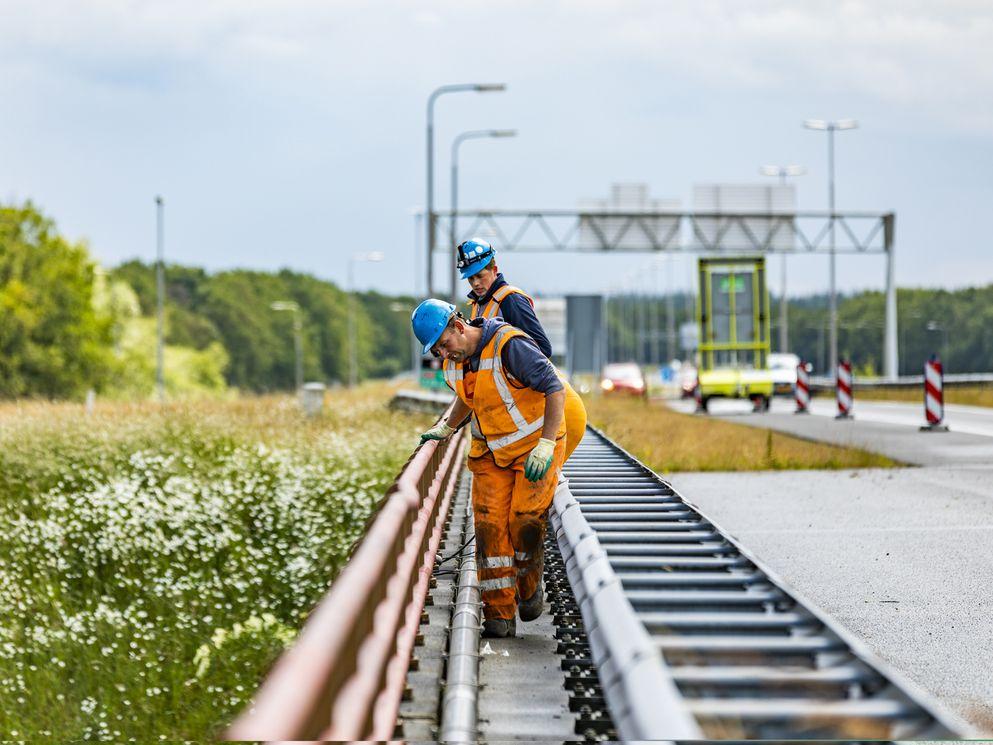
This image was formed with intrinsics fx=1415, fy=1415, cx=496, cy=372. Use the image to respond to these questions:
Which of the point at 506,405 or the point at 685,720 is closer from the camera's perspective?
the point at 685,720

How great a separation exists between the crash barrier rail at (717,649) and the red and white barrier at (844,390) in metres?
23.6

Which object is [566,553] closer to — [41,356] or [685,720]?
[685,720]

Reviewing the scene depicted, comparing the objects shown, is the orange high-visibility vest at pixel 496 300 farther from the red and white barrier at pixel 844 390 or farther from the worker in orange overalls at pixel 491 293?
the red and white barrier at pixel 844 390

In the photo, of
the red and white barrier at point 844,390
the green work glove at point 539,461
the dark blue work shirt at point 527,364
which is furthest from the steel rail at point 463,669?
the red and white barrier at point 844,390

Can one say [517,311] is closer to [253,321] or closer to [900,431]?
[900,431]

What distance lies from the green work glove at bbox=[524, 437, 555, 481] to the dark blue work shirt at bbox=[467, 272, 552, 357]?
1.96 meters

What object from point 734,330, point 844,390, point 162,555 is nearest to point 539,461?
point 162,555

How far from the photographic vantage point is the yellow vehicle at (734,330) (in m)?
35.0

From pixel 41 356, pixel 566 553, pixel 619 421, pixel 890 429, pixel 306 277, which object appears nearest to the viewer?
pixel 566 553

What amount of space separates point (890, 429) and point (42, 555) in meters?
15.1

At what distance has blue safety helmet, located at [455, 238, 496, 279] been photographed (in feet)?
26.3

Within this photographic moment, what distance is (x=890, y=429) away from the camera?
26.0 m

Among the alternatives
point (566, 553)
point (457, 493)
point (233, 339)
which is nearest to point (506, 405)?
point (566, 553)

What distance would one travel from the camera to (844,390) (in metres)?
30.2
